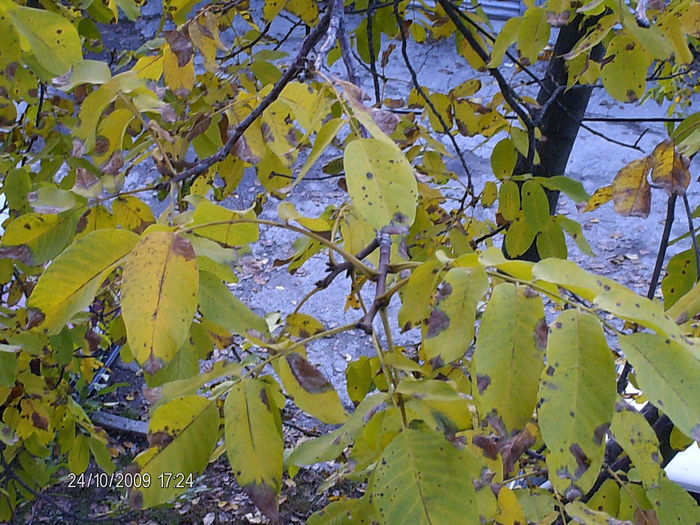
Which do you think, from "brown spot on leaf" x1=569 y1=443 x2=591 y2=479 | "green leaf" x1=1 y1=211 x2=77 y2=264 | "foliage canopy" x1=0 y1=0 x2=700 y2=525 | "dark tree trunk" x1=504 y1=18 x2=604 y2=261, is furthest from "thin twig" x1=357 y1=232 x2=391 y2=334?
"dark tree trunk" x1=504 y1=18 x2=604 y2=261

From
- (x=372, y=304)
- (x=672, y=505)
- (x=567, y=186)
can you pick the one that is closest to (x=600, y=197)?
(x=567, y=186)

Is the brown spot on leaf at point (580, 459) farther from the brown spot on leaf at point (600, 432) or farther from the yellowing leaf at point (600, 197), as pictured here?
the yellowing leaf at point (600, 197)

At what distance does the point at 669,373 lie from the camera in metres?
0.58

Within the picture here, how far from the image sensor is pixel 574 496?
2.00ft

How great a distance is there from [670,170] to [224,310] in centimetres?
76

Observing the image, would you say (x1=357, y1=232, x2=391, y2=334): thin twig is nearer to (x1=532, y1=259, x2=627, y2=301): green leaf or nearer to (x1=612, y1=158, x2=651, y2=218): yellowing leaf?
(x1=532, y1=259, x2=627, y2=301): green leaf

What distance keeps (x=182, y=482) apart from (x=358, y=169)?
35 centimetres

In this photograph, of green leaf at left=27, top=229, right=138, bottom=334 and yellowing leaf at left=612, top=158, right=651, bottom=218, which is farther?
yellowing leaf at left=612, top=158, right=651, bottom=218

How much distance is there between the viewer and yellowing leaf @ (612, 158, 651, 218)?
1.12 metres

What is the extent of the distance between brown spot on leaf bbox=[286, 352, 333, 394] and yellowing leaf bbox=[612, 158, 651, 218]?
2.28 feet

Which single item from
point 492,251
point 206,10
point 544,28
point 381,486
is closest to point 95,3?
point 206,10

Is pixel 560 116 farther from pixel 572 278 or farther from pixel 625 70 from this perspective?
pixel 572 278

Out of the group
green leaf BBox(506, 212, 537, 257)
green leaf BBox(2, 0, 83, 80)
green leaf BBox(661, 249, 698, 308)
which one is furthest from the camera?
green leaf BBox(506, 212, 537, 257)

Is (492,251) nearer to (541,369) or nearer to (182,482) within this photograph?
(541,369)
